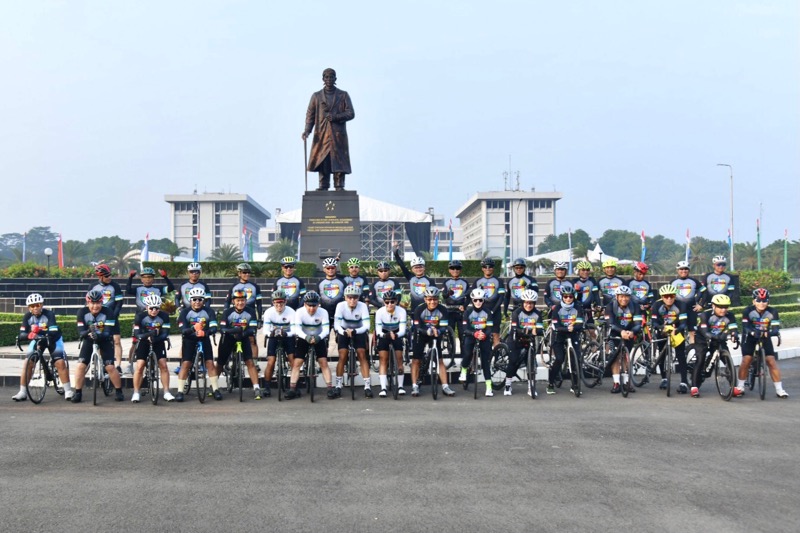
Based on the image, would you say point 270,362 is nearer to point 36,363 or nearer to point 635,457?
point 36,363

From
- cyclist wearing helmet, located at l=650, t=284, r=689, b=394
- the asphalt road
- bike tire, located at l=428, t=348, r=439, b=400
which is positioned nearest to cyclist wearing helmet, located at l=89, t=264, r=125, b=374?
the asphalt road

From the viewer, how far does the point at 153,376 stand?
12.2 m

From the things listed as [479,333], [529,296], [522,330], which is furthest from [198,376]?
[529,296]

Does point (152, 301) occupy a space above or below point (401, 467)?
above

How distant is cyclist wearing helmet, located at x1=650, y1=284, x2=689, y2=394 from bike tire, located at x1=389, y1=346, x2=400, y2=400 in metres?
4.55

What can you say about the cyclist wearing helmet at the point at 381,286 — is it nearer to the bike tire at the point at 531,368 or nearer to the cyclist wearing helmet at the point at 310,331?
the cyclist wearing helmet at the point at 310,331

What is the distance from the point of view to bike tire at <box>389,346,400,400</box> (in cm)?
1260

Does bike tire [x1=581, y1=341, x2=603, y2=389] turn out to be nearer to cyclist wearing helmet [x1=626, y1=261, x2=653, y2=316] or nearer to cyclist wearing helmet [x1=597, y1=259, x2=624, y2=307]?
cyclist wearing helmet [x1=597, y1=259, x2=624, y2=307]

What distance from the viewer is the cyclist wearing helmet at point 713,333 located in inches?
492

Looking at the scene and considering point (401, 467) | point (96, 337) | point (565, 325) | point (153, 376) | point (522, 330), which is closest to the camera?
point (401, 467)

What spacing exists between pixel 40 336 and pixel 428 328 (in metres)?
6.01

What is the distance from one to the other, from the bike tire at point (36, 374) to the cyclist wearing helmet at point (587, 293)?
29.9 feet

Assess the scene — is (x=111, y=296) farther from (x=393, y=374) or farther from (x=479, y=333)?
(x=479, y=333)

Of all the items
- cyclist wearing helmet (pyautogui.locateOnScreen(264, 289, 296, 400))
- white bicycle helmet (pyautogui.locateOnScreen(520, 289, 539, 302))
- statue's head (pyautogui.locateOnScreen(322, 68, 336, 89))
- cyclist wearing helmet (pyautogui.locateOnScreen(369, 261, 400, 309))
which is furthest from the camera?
statue's head (pyautogui.locateOnScreen(322, 68, 336, 89))
